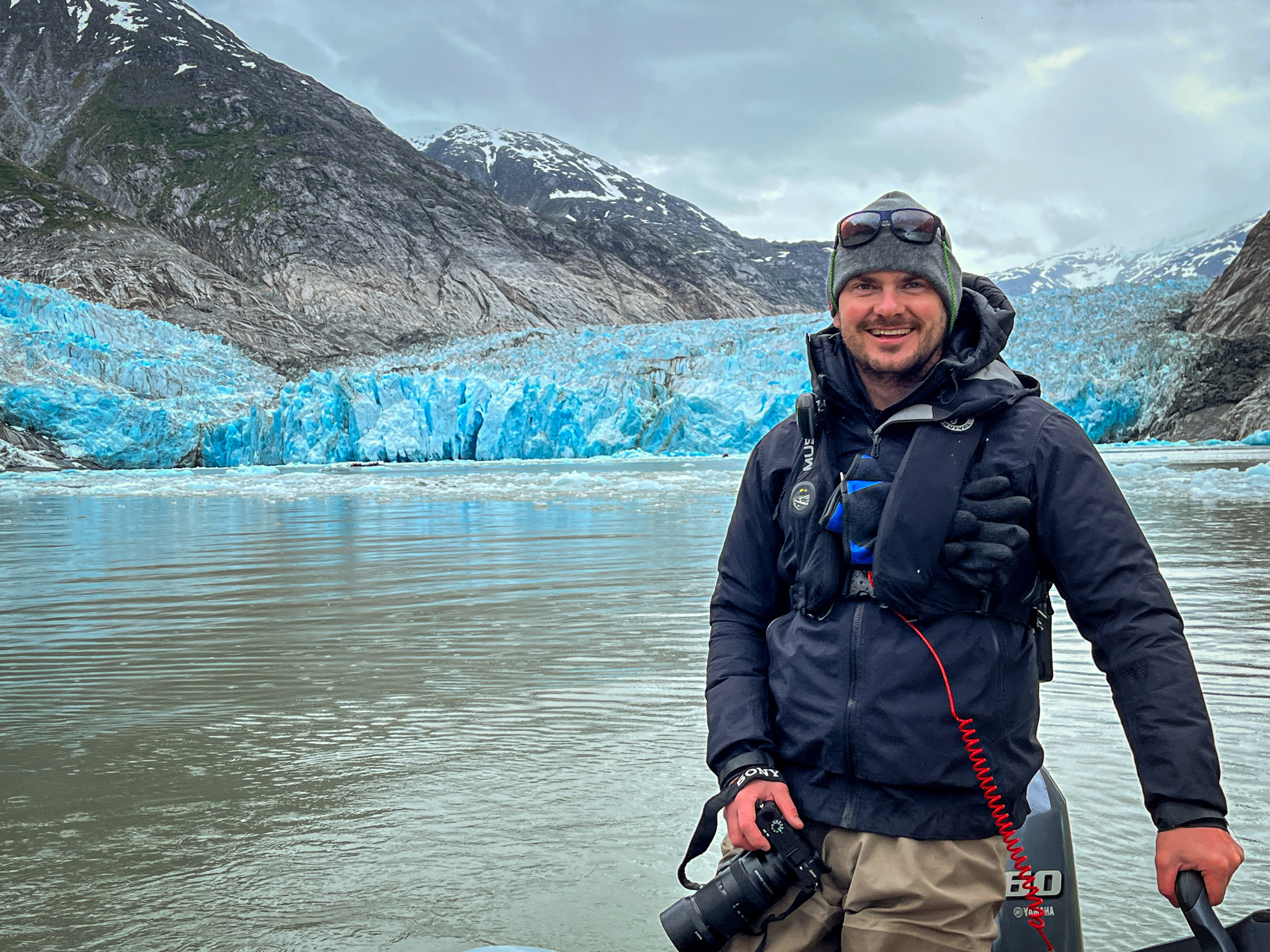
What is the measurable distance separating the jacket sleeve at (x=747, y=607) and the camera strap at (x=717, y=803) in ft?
0.15

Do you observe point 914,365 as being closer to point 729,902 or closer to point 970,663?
point 970,663

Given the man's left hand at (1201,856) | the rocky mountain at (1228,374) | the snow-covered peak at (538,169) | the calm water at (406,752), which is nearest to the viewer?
the man's left hand at (1201,856)

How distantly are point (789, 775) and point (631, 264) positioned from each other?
296ft

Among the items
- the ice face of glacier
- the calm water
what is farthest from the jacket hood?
the ice face of glacier

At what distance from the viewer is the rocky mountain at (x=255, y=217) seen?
201 ft

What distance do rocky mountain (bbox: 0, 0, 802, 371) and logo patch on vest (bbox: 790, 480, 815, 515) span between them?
173ft

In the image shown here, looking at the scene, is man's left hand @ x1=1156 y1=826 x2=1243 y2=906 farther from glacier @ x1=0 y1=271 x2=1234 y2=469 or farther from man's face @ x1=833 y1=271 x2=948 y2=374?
glacier @ x1=0 y1=271 x2=1234 y2=469

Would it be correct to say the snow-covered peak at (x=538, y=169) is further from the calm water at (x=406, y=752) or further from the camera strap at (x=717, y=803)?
the camera strap at (x=717, y=803)

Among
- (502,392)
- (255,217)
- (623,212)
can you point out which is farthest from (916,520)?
(623,212)

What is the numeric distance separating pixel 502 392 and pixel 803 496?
2696 centimetres

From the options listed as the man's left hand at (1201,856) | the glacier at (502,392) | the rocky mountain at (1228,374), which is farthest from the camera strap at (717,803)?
the rocky mountain at (1228,374)

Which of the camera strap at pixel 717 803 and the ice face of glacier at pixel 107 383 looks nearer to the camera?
the camera strap at pixel 717 803

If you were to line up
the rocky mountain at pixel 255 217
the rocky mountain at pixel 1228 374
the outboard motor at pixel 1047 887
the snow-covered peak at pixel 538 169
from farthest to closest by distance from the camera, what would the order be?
the snow-covered peak at pixel 538 169, the rocky mountain at pixel 255 217, the rocky mountain at pixel 1228 374, the outboard motor at pixel 1047 887

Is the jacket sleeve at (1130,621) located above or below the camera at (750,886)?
above
